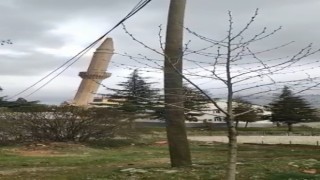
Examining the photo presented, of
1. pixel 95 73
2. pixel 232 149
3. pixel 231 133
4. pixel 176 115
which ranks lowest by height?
pixel 232 149

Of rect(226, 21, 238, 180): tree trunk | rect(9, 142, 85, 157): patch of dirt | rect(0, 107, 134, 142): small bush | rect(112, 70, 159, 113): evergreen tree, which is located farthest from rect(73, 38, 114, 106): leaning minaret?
rect(226, 21, 238, 180): tree trunk

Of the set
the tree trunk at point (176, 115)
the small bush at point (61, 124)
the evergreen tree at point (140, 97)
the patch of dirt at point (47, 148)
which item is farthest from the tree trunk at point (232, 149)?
the small bush at point (61, 124)

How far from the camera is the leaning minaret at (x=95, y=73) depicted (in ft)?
125

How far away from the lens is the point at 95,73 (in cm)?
Answer: 4238

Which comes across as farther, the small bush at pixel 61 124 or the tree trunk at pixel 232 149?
the small bush at pixel 61 124

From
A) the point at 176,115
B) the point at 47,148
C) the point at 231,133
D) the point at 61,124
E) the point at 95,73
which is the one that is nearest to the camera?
the point at 231,133

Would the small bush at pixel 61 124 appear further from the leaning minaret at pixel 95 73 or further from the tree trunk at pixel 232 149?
the tree trunk at pixel 232 149

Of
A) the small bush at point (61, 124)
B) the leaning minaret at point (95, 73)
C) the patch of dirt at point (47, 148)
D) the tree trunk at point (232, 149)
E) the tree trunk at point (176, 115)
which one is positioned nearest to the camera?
the tree trunk at point (232, 149)

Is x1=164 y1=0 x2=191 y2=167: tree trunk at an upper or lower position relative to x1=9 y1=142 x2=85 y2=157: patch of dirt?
upper

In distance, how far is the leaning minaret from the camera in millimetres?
38203

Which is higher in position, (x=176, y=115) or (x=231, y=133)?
(x=176, y=115)

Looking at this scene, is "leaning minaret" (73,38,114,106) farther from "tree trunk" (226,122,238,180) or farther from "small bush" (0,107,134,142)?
"tree trunk" (226,122,238,180)

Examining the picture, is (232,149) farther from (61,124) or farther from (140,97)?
(61,124)

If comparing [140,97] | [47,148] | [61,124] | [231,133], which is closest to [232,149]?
[231,133]
